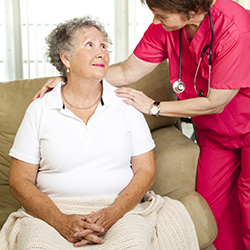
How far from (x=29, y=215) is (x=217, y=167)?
2.98 ft

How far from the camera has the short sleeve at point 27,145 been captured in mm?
1480

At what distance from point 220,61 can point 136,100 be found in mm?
417

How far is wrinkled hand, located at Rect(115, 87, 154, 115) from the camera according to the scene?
162 centimetres

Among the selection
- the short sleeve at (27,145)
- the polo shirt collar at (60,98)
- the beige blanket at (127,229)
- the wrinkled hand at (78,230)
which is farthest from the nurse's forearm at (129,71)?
the wrinkled hand at (78,230)

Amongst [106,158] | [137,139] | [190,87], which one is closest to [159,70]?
[190,87]

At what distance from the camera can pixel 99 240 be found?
4.25ft

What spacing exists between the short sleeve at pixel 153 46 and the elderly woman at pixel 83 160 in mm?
216

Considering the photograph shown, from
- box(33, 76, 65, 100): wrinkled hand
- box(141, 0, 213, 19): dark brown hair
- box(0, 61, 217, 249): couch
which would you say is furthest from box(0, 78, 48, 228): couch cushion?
box(141, 0, 213, 19): dark brown hair

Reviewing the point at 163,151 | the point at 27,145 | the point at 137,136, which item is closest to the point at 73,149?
the point at 27,145

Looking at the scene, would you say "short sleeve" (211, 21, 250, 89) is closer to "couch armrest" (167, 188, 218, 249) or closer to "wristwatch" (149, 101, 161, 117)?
"wristwatch" (149, 101, 161, 117)

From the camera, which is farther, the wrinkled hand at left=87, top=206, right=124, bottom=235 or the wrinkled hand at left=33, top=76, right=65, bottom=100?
the wrinkled hand at left=33, top=76, right=65, bottom=100

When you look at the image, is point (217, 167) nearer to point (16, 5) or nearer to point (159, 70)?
point (159, 70)

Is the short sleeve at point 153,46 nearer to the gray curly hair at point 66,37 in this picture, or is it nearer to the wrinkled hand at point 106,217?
the gray curly hair at point 66,37

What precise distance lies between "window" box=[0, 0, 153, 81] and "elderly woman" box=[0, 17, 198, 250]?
1.98 meters
